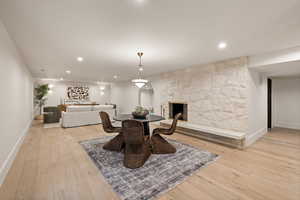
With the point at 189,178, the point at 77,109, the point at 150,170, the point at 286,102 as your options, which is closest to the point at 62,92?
the point at 77,109

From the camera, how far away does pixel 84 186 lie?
5.78 feet

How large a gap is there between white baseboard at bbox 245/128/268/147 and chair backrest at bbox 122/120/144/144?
2807mm

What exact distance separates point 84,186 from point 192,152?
2122 mm

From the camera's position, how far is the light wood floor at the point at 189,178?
5.31ft

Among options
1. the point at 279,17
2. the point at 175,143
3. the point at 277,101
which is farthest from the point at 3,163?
the point at 277,101

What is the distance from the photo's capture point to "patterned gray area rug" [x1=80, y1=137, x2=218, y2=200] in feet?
5.56

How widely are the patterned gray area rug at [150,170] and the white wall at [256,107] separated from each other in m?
1.68

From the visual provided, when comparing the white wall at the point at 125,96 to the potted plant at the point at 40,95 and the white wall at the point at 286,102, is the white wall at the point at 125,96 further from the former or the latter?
the white wall at the point at 286,102

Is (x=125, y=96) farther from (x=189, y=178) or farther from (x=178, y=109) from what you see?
(x=189, y=178)

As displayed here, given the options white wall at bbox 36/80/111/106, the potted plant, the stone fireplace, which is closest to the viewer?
the stone fireplace

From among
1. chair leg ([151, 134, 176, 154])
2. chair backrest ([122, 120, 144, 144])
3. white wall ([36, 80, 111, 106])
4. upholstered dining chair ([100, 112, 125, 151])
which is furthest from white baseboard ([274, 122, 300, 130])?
white wall ([36, 80, 111, 106])

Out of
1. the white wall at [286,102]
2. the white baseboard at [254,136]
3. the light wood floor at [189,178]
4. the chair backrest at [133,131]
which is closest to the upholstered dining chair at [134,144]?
the chair backrest at [133,131]

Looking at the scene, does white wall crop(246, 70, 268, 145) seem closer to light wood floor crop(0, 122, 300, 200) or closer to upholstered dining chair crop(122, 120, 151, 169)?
light wood floor crop(0, 122, 300, 200)

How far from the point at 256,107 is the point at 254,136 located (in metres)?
0.83
